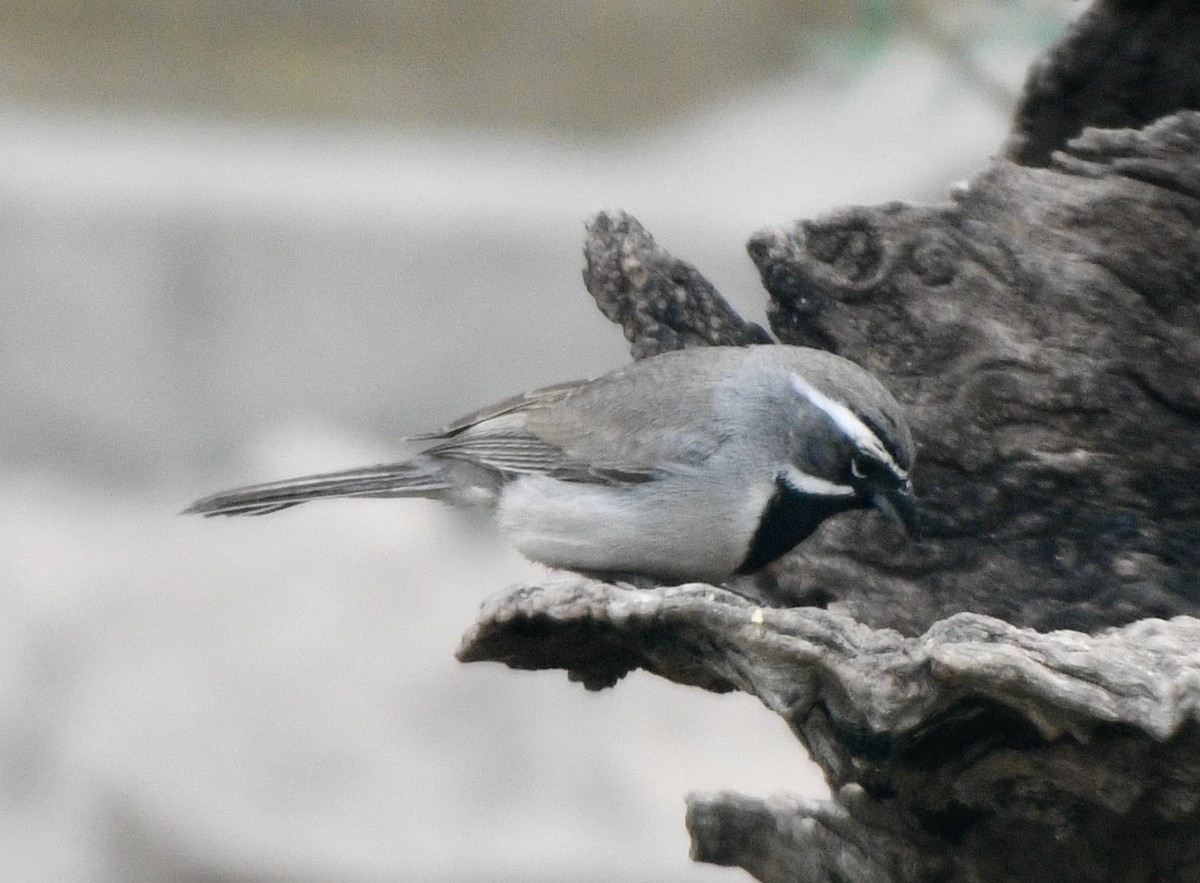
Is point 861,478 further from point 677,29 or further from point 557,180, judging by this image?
point 677,29

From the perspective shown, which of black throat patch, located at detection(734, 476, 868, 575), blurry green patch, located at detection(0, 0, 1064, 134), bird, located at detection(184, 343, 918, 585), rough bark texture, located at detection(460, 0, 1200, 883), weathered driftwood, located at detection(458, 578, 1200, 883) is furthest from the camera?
blurry green patch, located at detection(0, 0, 1064, 134)

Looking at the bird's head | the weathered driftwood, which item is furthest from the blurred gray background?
the weathered driftwood

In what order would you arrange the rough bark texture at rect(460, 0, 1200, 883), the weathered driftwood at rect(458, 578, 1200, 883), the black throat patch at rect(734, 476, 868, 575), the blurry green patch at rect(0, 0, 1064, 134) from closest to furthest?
the weathered driftwood at rect(458, 578, 1200, 883), the rough bark texture at rect(460, 0, 1200, 883), the black throat patch at rect(734, 476, 868, 575), the blurry green patch at rect(0, 0, 1064, 134)

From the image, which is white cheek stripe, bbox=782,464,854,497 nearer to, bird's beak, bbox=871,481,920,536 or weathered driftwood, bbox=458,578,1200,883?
bird's beak, bbox=871,481,920,536

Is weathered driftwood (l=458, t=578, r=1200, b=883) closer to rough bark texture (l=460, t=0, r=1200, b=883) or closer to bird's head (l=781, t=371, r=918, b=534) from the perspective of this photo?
rough bark texture (l=460, t=0, r=1200, b=883)

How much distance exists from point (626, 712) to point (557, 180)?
6321 millimetres

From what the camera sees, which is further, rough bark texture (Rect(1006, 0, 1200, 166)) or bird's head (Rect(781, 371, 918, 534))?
rough bark texture (Rect(1006, 0, 1200, 166))

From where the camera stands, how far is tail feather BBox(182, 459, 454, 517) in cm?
590

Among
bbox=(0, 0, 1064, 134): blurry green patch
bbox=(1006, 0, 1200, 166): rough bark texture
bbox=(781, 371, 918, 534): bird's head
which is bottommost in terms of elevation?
bbox=(781, 371, 918, 534): bird's head

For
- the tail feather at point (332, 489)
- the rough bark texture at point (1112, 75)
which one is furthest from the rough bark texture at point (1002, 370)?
the tail feather at point (332, 489)

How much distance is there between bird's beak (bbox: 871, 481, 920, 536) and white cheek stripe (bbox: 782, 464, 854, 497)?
28 cm

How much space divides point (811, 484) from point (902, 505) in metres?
0.53

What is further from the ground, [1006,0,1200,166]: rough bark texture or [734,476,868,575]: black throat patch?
[1006,0,1200,166]: rough bark texture

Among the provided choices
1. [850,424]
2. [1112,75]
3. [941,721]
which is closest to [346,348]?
[850,424]
